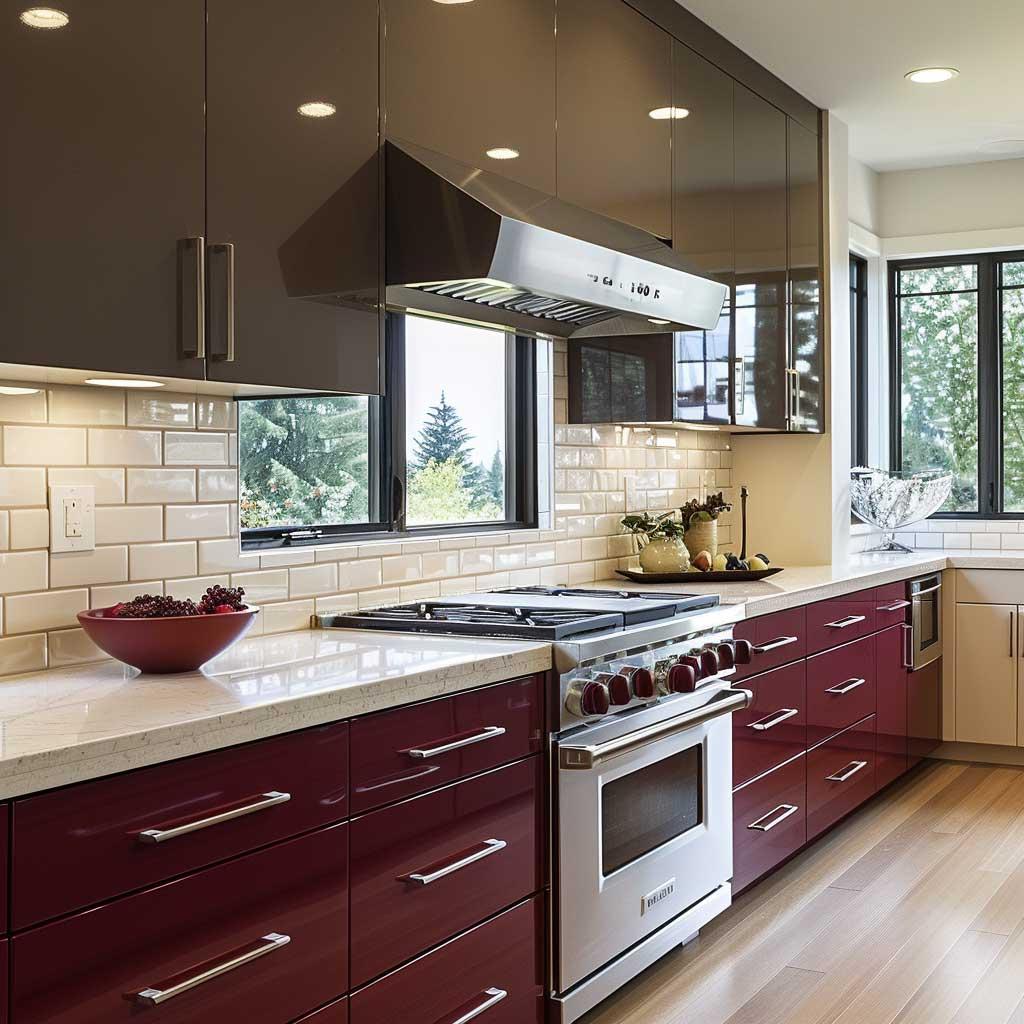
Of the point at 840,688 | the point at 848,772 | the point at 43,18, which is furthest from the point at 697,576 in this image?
the point at 43,18

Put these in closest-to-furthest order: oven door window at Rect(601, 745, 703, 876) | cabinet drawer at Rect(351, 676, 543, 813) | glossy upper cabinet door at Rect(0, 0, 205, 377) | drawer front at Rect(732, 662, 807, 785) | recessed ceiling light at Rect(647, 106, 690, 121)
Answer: glossy upper cabinet door at Rect(0, 0, 205, 377), cabinet drawer at Rect(351, 676, 543, 813), oven door window at Rect(601, 745, 703, 876), drawer front at Rect(732, 662, 807, 785), recessed ceiling light at Rect(647, 106, 690, 121)

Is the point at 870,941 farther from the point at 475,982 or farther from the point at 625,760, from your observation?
the point at 475,982

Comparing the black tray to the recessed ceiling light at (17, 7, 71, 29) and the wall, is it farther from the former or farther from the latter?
the recessed ceiling light at (17, 7, 71, 29)

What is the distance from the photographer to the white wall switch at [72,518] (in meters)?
2.23

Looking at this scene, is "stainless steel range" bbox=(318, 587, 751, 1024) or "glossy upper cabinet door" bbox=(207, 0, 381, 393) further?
"stainless steel range" bbox=(318, 587, 751, 1024)

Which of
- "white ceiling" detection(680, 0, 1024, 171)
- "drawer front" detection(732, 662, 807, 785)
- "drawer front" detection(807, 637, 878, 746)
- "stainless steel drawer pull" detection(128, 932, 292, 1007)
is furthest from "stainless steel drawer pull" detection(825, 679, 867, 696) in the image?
"stainless steel drawer pull" detection(128, 932, 292, 1007)

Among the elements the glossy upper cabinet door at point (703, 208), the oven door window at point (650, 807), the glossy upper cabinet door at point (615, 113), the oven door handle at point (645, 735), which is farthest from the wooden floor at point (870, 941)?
the glossy upper cabinet door at point (615, 113)

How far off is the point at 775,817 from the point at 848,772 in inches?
27.2

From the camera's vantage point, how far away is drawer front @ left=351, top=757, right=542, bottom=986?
2043 mm

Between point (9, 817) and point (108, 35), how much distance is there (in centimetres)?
115

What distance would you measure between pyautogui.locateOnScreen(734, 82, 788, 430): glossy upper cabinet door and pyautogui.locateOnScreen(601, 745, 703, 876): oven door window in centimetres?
151

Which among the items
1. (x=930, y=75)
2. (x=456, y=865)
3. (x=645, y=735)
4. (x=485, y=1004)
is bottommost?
(x=485, y=1004)

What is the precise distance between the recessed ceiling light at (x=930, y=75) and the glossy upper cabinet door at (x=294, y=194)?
265 cm

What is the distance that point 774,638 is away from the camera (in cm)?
358
